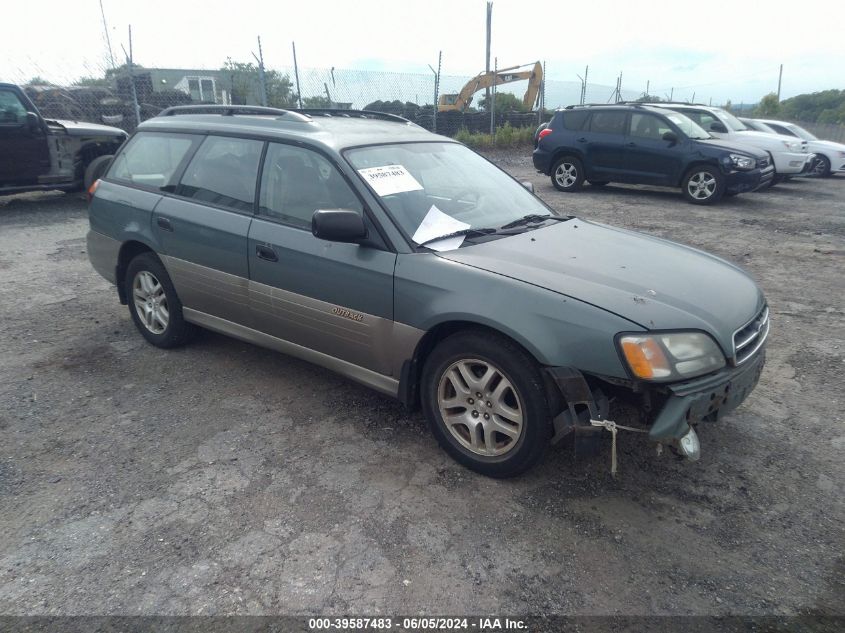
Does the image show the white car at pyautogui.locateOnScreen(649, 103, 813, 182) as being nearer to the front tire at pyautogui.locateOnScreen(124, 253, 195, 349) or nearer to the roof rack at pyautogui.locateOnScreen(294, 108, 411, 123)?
the roof rack at pyautogui.locateOnScreen(294, 108, 411, 123)

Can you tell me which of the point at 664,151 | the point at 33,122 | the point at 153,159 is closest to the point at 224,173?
the point at 153,159

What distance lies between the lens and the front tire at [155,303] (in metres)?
4.42

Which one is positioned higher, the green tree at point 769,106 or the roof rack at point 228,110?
the roof rack at point 228,110

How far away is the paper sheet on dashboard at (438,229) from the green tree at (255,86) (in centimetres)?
1244

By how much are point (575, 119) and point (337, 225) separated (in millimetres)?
10415

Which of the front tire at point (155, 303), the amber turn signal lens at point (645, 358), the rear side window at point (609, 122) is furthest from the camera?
the rear side window at point (609, 122)

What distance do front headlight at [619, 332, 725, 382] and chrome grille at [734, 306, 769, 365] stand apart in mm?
240

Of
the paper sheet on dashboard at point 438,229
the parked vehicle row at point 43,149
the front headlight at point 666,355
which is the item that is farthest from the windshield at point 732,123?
the front headlight at point 666,355

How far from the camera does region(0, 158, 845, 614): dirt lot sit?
238 centimetres

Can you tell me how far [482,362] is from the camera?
2.95m

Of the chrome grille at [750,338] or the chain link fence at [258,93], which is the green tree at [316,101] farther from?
the chrome grille at [750,338]

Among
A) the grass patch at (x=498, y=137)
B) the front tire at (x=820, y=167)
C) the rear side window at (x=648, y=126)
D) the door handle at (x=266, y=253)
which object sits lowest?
the front tire at (x=820, y=167)

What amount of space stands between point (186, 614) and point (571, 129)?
38.7 ft

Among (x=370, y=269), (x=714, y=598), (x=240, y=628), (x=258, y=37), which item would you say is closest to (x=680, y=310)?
(x=714, y=598)
